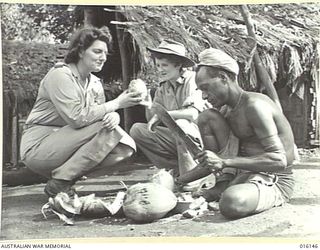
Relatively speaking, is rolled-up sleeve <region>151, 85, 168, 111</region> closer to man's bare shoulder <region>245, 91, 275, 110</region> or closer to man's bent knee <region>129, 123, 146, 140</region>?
man's bent knee <region>129, 123, 146, 140</region>

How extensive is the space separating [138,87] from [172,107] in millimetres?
104

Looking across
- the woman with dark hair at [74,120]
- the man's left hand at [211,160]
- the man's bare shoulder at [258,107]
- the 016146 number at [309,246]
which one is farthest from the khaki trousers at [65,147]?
the 016146 number at [309,246]

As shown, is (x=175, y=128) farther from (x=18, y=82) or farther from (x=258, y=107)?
(x=18, y=82)

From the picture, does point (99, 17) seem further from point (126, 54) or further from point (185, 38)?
point (185, 38)

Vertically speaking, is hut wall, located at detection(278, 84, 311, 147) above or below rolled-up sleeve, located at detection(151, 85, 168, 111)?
below

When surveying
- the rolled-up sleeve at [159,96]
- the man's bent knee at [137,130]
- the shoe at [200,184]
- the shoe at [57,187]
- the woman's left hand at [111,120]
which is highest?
the rolled-up sleeve at [159,96]

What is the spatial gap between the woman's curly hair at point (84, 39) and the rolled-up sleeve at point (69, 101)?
41 mm

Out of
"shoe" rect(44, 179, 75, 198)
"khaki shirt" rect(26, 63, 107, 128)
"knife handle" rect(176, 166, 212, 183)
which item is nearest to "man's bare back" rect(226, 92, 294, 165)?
"knife handle" rect(176, 166, 212, 183)

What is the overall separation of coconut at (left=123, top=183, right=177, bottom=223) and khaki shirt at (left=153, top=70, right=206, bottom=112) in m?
0.22

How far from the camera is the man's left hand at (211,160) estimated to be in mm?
1453

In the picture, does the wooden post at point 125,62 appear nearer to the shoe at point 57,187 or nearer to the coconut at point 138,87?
the coconut at point 138,87

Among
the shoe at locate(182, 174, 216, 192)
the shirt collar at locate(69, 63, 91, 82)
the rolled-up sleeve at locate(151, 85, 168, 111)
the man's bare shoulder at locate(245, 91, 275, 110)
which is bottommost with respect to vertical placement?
the shoe at locate(182, 174, 216, 192)

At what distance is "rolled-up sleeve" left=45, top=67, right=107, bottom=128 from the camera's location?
147 centimetres

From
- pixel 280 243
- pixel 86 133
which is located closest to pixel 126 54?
pixel 86 133
